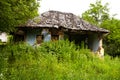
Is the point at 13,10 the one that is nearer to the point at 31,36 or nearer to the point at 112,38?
the point at 31,36

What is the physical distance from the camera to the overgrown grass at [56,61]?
53.7ft

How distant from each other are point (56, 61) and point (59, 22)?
23.2 ft

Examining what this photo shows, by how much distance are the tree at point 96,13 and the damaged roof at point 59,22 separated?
1226cm

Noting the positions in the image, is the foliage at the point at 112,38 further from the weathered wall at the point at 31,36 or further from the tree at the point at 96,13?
the weathered wall at the point at 31,36

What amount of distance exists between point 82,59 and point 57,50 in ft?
6.16

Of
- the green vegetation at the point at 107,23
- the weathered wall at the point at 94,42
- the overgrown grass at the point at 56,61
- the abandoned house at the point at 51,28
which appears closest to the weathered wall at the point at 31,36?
the abandoned house at the point at 51,28

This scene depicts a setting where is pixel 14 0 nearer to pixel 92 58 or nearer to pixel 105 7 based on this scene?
pixel 92 58

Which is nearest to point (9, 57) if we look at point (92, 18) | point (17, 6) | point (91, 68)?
point (17, 6)

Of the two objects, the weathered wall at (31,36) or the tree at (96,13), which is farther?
the tree at (96,13)

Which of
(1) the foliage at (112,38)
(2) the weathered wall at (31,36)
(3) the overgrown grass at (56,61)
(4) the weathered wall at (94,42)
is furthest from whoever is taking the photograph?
(1) the foliage at (112,38)

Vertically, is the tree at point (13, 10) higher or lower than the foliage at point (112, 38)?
higher

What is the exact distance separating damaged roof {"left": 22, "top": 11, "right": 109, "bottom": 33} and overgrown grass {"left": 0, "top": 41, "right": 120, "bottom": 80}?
113 inches

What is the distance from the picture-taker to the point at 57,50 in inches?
842

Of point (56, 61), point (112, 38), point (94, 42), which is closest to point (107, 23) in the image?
point (112, 38)
